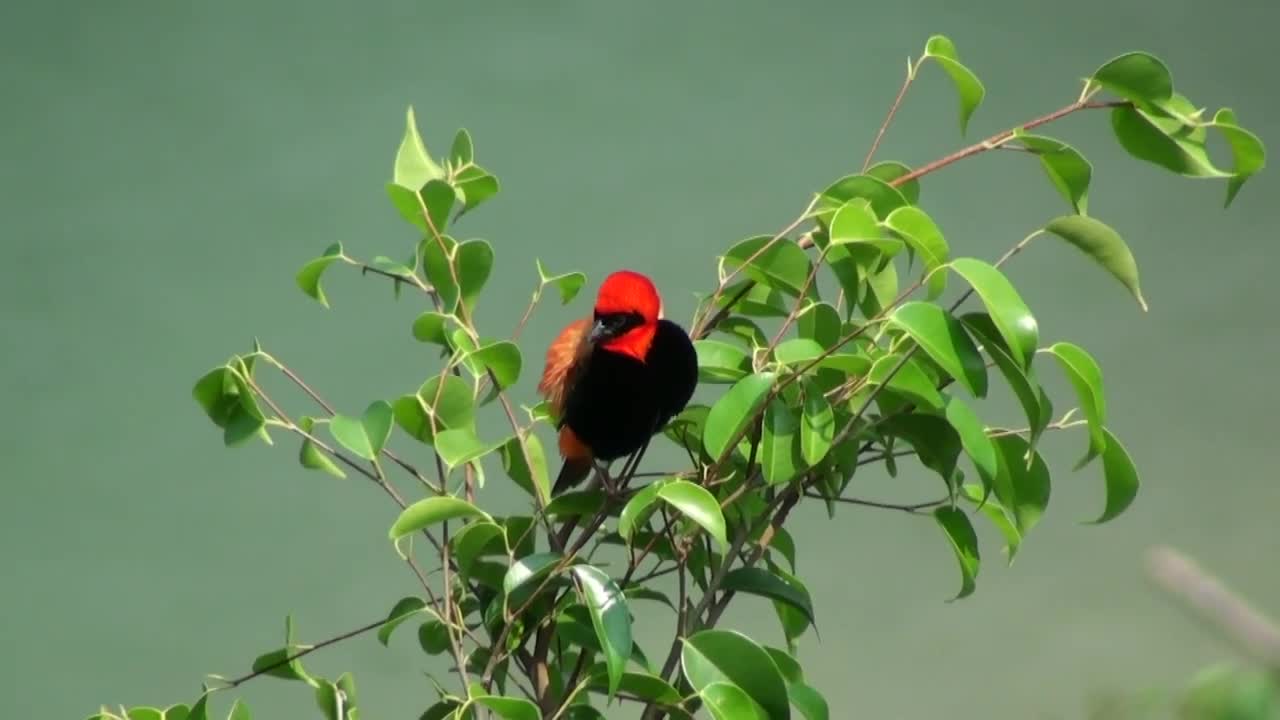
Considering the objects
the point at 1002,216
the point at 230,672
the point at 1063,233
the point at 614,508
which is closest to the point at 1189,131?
the point at 1063,233

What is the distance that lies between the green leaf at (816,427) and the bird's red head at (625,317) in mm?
160

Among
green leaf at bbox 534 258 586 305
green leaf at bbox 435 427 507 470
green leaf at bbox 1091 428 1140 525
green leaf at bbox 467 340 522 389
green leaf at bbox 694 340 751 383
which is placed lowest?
green leaf at bbox 1091 428 1140 525

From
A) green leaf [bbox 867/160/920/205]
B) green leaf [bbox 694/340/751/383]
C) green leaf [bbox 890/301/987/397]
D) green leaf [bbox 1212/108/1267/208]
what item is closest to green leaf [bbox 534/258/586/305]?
green leaf [bbox 694/340/751/383]

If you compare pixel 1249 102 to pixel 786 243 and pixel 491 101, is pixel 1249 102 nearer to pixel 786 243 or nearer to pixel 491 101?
pixel 491 101

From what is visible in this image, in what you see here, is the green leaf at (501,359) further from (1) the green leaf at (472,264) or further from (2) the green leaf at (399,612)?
(2) the green leaf at (399,612)

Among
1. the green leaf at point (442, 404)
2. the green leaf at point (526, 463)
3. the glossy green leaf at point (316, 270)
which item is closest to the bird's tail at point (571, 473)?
the green leaf at point (526, 463)

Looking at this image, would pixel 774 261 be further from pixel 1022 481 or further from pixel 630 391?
pixel 1022 481

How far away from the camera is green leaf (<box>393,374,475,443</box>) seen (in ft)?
3.45

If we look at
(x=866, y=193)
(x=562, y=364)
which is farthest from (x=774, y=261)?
(x=562, y=364)

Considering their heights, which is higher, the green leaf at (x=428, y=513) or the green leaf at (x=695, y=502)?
the green leaf at (x=428, y=513)

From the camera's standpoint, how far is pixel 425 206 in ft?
3.57

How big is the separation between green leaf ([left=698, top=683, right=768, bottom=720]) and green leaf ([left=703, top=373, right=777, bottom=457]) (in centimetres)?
15

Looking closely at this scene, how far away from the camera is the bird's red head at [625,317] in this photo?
105 centimetres

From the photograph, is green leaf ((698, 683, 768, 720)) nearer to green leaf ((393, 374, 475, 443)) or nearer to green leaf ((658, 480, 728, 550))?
green leaf ((658, 480, 728, 550))
